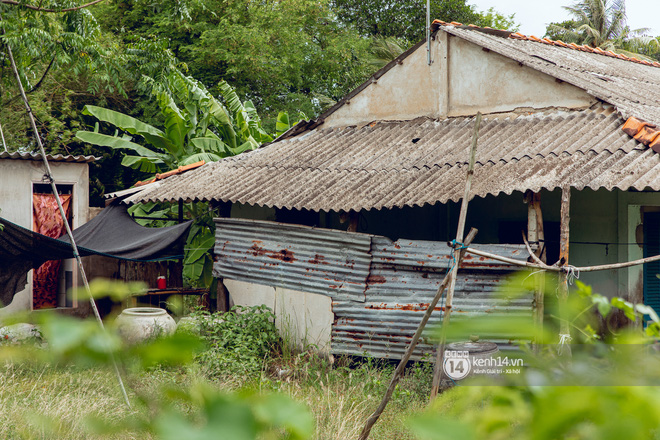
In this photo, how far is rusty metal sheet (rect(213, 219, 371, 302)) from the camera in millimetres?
7445

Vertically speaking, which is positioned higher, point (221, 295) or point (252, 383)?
point (252, 383)

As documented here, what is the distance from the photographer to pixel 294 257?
7.98 m

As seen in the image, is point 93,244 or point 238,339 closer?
point 238,339

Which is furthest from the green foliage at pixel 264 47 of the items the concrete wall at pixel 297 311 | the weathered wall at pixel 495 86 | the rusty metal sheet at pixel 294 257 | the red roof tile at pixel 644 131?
the red roof tile at pixel 644 131

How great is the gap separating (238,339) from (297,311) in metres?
0.85

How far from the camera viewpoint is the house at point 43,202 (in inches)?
379

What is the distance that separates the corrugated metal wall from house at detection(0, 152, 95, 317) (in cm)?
384

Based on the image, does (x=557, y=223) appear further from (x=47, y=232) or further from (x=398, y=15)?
(x=398, y=15)

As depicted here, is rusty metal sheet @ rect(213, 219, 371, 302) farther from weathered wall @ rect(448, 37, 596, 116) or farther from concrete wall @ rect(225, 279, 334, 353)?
weathered wall @ rect(448, 37, 596, 116)

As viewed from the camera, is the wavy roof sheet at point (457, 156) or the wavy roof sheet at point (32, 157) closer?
the wavy roof sheet at point (457, 156)

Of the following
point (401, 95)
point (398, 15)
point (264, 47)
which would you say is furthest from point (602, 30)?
point (401, 95)

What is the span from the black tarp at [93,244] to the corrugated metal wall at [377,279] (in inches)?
60.1

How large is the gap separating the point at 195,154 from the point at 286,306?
13.6 feet

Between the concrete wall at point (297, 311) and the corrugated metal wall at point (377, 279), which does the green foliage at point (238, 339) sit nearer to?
the concrete wall at point (297, 311)
